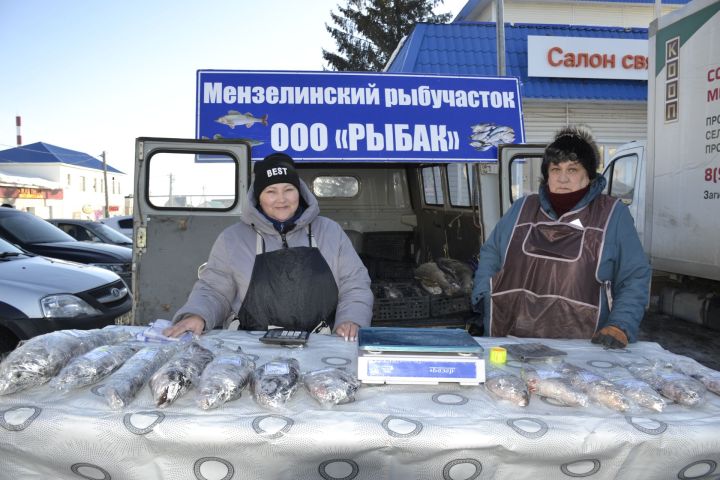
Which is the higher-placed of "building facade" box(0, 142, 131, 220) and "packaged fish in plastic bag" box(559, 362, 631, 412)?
"building facade" box(0, 142, 131, 220)

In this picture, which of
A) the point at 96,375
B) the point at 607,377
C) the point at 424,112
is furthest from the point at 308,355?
the point at 424,112

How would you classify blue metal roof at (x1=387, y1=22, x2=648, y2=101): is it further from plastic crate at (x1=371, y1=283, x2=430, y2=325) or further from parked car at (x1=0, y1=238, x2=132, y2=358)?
parked car at (x1=0, y1=238, x2=132, y2=358)

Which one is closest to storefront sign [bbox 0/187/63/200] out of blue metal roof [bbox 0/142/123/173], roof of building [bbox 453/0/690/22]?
blue metal roof [bbox 0/142/123/173]

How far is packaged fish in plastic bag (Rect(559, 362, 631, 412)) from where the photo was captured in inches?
64.1

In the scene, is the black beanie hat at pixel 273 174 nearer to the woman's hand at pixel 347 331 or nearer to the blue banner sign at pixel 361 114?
the woman's hand at pixel 347 331

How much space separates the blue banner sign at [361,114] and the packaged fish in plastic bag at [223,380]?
3.15 meters

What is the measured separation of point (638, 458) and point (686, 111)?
5063mm

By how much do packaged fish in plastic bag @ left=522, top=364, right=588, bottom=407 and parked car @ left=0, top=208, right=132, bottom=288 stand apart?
8.00 m

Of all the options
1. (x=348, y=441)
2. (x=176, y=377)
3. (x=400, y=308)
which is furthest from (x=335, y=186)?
(x=348, y=441)

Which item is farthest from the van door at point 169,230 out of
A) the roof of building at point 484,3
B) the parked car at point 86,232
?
the roof of building at point 484,3

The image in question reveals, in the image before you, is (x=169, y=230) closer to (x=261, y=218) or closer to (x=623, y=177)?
(x=261, y=218)

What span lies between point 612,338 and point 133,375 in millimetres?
1803

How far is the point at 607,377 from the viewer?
184cm

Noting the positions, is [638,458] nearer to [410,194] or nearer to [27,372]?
[27,372]
